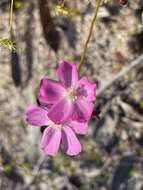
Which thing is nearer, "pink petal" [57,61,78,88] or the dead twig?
"pink petal" [57,61,78,88]

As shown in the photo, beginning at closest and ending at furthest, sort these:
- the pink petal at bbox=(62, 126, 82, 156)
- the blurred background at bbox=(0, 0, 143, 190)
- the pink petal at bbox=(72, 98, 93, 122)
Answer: the pink petal at bbox=(72, 98, 93, 122)
the pink petal at bbox=(62, 126, 82, 156)
the blurred background at bbox=(0, 0, 143, 190)

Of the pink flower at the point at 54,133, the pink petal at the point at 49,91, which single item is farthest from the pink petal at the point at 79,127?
the pink petal at the point at 49,91

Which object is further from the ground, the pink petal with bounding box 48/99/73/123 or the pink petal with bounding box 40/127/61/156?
the pink petal with bounding box 48/99/73/123

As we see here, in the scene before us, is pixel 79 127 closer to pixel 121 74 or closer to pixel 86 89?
pixel 86 89

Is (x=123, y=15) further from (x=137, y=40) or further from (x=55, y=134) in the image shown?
(x=55, y=134)

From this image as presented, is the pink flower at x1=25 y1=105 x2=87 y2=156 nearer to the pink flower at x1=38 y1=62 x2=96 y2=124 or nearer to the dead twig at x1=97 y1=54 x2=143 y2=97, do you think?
the pink flower at x1=38 y1=62 x2=96 y2=124

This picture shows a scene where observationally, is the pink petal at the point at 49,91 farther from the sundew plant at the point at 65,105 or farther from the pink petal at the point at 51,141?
the pink petal at the point at 51,141

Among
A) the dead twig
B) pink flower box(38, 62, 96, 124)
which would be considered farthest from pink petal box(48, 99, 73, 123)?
the dead twig

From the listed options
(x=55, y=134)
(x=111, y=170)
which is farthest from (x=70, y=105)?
(x=111, y=170)
